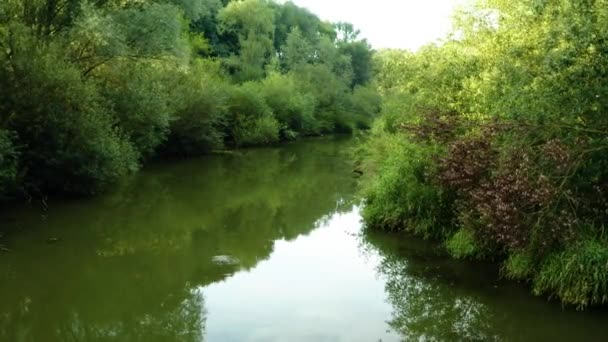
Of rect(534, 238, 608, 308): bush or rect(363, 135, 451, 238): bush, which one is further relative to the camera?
rect(363, 135, 451, 238): bush

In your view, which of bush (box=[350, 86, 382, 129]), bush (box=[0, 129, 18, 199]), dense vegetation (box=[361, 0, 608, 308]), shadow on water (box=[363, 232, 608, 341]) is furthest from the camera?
bush (box=[350, 86, 382, 129])

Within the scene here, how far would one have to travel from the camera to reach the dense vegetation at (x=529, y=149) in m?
9.83

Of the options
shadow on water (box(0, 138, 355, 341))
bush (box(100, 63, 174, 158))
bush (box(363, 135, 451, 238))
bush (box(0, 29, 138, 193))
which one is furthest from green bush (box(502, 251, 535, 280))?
bush (box(100, 63, 174, 158))

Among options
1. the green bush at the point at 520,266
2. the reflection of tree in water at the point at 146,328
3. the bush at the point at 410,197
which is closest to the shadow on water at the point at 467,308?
the green bush at the point at 520,266

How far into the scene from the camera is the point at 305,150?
42156mm

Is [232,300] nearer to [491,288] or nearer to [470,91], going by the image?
[491,288]

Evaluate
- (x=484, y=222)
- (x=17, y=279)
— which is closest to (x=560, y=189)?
(x=484, y=222)

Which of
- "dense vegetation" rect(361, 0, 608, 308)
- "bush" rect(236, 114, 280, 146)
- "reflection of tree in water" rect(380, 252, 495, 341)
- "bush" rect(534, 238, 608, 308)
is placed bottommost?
"bush" rect(236, 114, 280, 146)

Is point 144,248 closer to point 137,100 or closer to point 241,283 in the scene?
point 241,283

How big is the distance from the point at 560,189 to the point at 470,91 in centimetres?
443

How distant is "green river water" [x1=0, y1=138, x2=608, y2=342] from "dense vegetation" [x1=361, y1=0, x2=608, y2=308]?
63cm

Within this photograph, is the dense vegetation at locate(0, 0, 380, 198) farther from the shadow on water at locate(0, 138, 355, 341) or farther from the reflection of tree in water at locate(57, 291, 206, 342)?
the reflection of tree in water at locate(57, 291, 206, 342)

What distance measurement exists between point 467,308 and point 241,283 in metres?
4.42

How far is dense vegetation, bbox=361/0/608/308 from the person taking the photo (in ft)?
32.2
